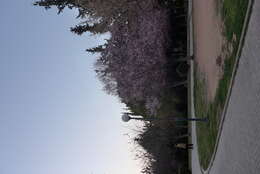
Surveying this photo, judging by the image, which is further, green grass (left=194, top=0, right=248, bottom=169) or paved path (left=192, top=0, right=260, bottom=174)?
green grass (left=194, top=0, right=248, bottom=169)

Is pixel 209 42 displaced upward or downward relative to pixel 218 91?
upward

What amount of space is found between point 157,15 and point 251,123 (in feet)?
46.6

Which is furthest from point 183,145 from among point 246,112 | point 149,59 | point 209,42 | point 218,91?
point 246,112

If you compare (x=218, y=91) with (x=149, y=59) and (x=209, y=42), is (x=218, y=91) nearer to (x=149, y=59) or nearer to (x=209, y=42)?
(x=209, y=42)

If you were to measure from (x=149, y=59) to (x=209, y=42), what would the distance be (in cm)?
791

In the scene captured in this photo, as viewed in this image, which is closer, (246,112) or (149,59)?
(246,112)

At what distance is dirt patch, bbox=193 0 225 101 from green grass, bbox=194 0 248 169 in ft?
1.62

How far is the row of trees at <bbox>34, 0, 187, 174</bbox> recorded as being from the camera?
74.4 ft

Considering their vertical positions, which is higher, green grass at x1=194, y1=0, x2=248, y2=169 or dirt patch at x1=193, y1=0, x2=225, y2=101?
dirt patch at x1=193, y1=0, x2=225, y2=101

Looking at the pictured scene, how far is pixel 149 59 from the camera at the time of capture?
2273cm

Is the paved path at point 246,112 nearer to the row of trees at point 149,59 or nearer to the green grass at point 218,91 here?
the green grass at point 218,91

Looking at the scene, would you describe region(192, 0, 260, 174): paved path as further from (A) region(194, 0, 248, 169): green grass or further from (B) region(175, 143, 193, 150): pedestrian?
(B) region(175, 143, 193, 150): pedestrian

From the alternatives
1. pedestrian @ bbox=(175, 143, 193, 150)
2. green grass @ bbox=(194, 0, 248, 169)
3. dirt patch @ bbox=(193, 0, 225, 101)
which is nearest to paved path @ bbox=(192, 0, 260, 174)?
green grass @ bbox=(194, 0, 248, 169)

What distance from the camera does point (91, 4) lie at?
2494 centimetres
